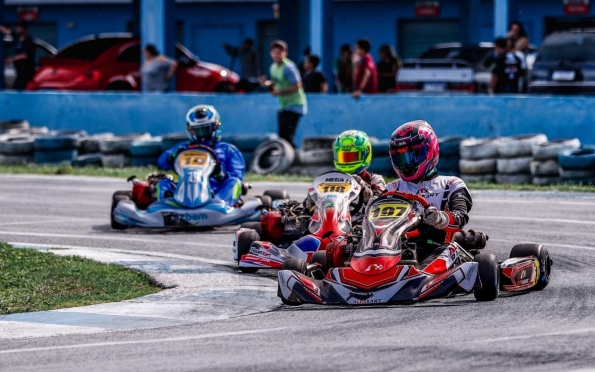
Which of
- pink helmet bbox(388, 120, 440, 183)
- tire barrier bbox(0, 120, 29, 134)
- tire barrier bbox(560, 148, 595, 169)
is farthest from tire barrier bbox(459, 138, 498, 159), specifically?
tire barrier bbox(0, 120, 29, 134)

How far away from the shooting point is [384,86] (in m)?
21.2

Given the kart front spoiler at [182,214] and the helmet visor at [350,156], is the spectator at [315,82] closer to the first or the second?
the kart front spoiler at [182,214]

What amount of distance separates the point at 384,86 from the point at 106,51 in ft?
23.4

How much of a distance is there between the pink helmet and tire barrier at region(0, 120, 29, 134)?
1328cm

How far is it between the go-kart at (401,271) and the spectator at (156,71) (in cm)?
1409

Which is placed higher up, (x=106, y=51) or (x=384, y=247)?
(x=106, y=51)

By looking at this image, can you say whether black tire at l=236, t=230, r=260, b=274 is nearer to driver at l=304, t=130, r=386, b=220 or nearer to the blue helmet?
driver at l=304, t=130, r=386, b=220

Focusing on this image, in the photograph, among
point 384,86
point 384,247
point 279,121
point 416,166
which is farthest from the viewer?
point 384,86

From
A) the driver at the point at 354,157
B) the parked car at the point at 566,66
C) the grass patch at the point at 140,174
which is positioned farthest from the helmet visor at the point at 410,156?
the parked car at the point at 566,66

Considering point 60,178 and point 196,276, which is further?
point 60,178

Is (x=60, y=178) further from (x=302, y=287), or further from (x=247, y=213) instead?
(x=302, y=287)

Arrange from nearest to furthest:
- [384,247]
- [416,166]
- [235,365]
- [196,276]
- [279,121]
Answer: [235,365], [384,247], [416,166], [196,276], [279,121]

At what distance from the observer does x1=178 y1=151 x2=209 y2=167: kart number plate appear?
509 inches

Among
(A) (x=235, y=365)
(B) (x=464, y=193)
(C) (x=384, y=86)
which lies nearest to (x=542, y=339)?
(A) (x=235, y=365)
